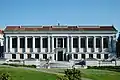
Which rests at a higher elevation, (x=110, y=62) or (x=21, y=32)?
(x=21, y=32)

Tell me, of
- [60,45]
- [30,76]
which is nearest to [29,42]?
[60,45]

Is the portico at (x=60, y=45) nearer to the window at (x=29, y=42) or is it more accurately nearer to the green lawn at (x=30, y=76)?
the window at (x=29, y=42)

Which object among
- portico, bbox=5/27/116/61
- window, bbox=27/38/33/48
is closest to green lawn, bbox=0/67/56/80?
portico, bbox=5/27/116/61

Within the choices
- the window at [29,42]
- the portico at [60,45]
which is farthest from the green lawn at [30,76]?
the window at [29,42]

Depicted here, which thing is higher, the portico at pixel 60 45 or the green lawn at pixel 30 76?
the portico at pixel 60 45

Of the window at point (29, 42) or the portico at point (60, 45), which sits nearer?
the portico at point (60, 45)

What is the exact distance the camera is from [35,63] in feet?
271

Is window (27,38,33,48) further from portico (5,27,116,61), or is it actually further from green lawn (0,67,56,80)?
green lawn (0,67,56,80)

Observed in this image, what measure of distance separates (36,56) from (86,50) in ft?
43.7

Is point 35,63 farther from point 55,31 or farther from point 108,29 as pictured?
point 108,29

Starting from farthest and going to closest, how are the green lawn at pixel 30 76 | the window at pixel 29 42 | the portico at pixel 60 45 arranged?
1. the window at pixel 29 42
2. the portico at pixel 60 45
3. the green lawn at pixel 30 76

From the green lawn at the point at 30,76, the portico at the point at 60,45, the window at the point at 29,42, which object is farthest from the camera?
the window at the point at 29,42

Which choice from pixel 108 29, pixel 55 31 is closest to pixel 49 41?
pixel 55 31

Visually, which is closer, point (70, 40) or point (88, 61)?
point (88, 61)
